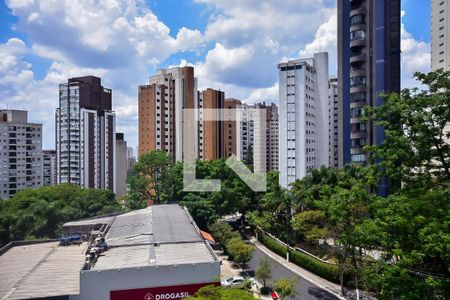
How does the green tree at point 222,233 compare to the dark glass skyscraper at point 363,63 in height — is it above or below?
below

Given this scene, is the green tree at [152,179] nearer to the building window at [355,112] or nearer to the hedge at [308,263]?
the hedge at [308,263]

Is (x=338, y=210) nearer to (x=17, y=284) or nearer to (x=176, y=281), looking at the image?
(x=176, y=281)

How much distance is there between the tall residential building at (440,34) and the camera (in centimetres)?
3706

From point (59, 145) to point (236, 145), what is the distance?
2061cm

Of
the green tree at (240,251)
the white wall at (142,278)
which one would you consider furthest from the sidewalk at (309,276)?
the white wall at (142,278)

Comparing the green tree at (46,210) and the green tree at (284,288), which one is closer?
the green tree at (284,288)

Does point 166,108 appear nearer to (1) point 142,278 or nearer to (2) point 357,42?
(2) point 357,42

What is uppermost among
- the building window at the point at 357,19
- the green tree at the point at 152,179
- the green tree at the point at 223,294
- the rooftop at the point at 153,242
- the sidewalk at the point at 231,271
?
the building window at the point at 357,19

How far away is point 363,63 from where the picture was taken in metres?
22.4

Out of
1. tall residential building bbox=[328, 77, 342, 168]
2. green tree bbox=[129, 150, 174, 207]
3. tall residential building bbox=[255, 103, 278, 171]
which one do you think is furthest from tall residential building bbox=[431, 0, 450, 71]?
green tree bbox=[129, 150, 174, 207]

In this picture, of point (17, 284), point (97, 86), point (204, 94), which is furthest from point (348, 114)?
point (97, 86)

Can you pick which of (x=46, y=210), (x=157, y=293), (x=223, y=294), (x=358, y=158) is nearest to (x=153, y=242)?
(x=157, y=293)

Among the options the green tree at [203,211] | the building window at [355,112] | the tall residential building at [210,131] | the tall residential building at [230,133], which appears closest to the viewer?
the green tree at [203,211]

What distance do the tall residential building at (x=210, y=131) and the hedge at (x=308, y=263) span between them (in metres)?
21.4
